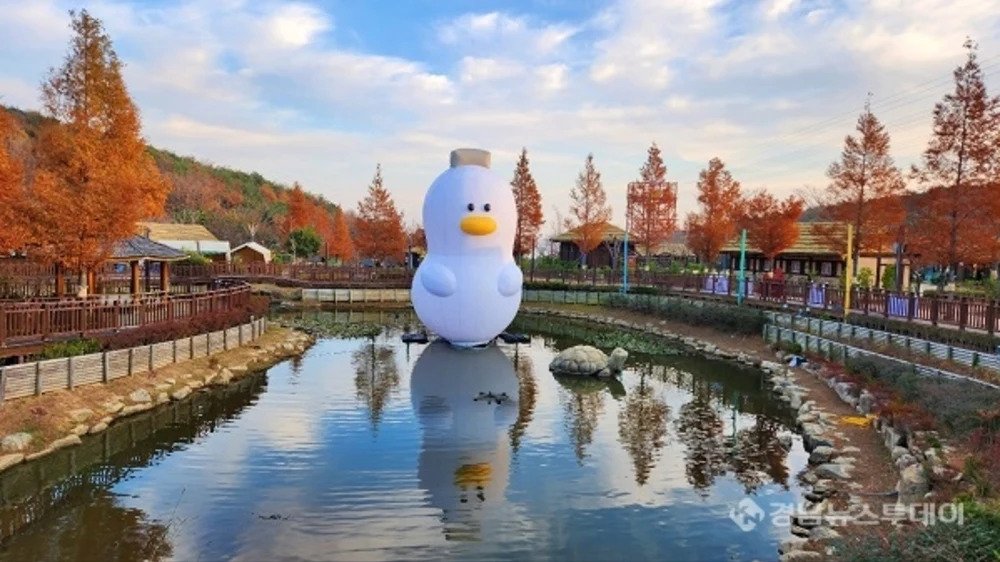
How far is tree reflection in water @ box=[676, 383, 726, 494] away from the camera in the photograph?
11766 millimetres

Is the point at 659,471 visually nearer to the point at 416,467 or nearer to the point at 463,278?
the point at 416,467

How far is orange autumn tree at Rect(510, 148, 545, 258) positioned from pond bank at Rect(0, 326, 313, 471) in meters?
31.7

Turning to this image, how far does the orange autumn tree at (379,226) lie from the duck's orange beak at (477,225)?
34875 mm

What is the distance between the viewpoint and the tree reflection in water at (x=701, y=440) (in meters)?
11.8

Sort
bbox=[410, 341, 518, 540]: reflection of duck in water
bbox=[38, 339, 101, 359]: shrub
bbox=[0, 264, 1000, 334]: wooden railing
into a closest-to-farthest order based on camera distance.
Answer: bbox=[410, 341, 518, 540]: reflection of duck in water
bbox=[38, 339, 101, 359]: shrub
bbox=[0, 264, 1000, 334]: wooden railing

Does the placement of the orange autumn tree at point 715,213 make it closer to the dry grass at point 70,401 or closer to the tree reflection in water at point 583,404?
the tree reflection in water at point 583,404

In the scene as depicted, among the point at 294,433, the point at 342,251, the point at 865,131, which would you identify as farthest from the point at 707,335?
the point at 342,251

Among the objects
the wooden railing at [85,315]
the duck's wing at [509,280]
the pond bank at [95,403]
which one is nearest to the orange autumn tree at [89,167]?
the wooden railing at [85,315]

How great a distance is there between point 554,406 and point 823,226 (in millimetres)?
22837

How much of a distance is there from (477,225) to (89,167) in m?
13.0

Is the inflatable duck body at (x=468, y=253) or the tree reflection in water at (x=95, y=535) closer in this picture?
the tree reflection in water at (x=95, y=535)

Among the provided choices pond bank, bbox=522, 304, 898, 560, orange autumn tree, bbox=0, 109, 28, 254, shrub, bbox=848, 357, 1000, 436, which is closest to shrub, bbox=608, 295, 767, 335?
pond bank, bbox=522, 304, 898, 560

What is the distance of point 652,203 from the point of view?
47469 mm

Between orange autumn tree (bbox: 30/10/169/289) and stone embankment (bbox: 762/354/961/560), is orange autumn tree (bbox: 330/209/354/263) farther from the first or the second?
stone embankment (bbox: 762/354/961/560)
